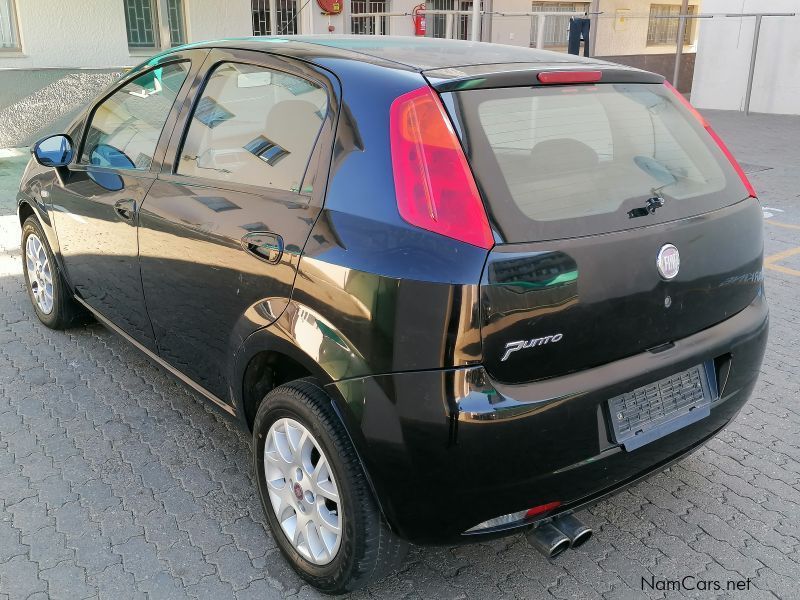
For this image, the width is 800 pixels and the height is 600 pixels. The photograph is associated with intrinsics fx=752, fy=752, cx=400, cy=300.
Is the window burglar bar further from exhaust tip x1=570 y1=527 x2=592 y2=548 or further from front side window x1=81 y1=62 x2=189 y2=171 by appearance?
exhaust tip x1=570 y1=527 x2=592 y2=548

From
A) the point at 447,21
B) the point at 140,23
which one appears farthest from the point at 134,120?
the point at 447,21

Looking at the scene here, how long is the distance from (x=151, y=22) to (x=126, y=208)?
10142mm

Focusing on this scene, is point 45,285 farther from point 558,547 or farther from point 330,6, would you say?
point 330,6

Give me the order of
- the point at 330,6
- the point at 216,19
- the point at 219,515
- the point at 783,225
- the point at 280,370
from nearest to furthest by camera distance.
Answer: the point at 280,370
the point at 219,515
the point at 783,225
the point at 216,19
the point at 330,6

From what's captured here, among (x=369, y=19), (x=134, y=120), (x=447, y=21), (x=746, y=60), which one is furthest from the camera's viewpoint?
(x=447, y=21)

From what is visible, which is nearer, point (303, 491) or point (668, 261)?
point (668, 261)

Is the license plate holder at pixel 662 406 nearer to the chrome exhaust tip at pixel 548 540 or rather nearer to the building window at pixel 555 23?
the chrome exhaust tip at pixel 548 540

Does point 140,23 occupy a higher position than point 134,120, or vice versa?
point 140,23

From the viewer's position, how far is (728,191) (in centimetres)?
268

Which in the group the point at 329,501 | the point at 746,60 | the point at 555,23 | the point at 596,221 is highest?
the point at 555,23

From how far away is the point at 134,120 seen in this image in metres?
3.59

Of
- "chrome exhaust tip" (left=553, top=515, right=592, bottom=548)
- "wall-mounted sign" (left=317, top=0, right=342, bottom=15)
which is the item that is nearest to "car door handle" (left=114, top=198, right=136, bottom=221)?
"chrome exhaust tip" (left=553, top=515, right=592, bottom=548)

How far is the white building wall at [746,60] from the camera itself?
49.0ft

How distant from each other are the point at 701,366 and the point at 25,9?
11.2 metres
